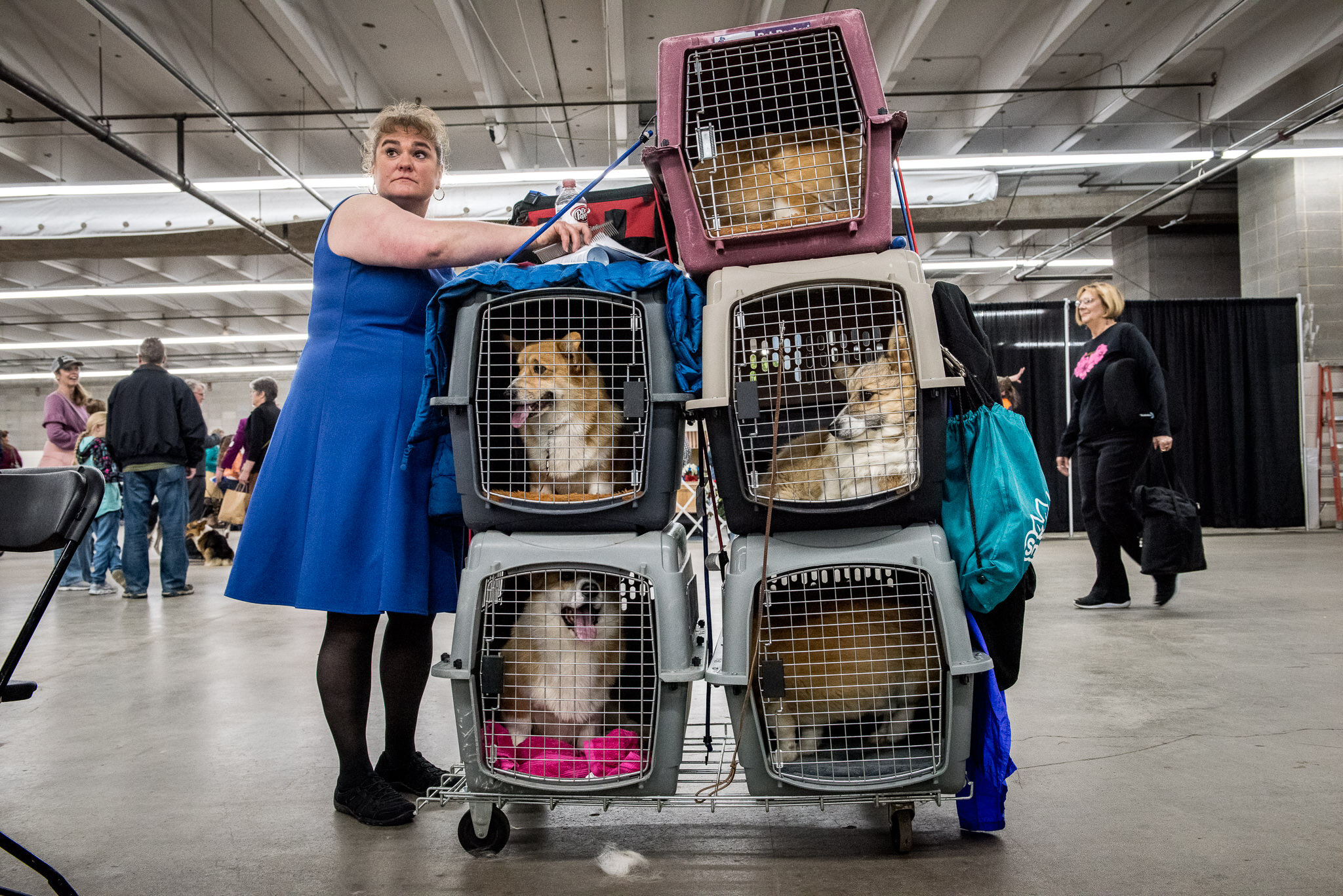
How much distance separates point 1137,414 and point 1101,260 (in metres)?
9.80

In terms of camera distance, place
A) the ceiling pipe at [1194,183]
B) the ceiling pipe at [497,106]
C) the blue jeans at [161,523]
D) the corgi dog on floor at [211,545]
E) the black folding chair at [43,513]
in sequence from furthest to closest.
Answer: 1. the corgi dog on floor at [211,545]
2. the ceiling pipe at [497,106]
3. the ceiling pipe at [1194,183]
4. the blue jeans at [161,523]
5. the black folding chair at [43,513]

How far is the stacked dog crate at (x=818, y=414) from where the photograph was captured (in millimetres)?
1291

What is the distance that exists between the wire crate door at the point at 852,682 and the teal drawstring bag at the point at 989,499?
91mm

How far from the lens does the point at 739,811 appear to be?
1537 mm

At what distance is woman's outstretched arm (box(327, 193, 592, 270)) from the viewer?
1431 millimetres

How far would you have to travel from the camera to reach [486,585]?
1.33 m

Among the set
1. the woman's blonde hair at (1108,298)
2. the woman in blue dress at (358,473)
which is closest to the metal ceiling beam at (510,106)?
the woman's blonde hair at (1108,298)

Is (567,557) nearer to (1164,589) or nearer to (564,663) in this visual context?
(564,663)

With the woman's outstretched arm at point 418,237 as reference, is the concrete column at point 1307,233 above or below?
above

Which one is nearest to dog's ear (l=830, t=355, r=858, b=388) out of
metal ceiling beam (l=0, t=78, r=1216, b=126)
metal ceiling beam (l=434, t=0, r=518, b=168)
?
metal ceiling beam (l=0, t=78, r=1216, b=126)

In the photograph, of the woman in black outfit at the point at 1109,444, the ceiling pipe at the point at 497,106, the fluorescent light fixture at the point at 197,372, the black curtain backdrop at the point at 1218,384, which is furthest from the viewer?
the fluorescent light fixture at the point at 197,372

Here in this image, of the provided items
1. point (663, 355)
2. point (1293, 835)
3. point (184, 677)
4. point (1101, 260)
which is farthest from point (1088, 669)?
point (1101, 260)

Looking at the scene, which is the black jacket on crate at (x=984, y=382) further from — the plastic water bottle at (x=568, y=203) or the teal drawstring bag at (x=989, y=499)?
the plastic water bottle at (x=568, y=203)

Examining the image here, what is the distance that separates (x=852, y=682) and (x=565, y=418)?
1.99ft
